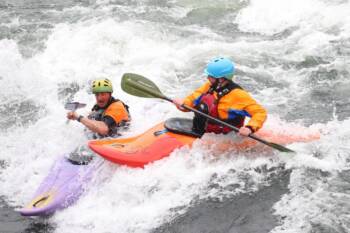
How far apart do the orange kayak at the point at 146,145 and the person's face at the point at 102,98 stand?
49cm

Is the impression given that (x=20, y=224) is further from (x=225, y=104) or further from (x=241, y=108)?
(x=241, y=108)

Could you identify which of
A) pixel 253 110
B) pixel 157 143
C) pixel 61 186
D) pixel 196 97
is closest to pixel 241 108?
pixel 253 110

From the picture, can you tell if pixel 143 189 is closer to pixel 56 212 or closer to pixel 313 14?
pixel 56 212

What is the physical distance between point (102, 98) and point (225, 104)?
152 cm

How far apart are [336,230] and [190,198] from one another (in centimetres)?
160

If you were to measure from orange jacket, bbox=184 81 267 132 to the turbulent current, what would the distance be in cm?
48

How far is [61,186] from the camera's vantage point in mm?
5996

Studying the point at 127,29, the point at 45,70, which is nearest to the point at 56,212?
the point at 45,70

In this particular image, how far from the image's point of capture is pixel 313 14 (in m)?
11.4

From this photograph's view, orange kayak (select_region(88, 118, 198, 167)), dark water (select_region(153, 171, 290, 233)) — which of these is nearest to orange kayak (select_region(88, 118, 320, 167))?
orange kayak (select_region(88, 118, 198, 167))

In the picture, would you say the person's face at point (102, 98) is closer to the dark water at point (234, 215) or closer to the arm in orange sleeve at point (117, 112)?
the arm in orange sleeve at point (117, 112)

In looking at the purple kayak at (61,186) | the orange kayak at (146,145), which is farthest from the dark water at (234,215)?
the purple kayak at (61,186)

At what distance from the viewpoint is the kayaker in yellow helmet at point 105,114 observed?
6234 millimetres

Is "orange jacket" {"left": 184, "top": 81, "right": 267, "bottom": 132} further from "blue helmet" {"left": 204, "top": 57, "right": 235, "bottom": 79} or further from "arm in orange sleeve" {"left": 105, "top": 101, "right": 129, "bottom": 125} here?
"arm in orange sleeve" {"left": 105, "top": 101, "right": 129, "bottom": 125}
